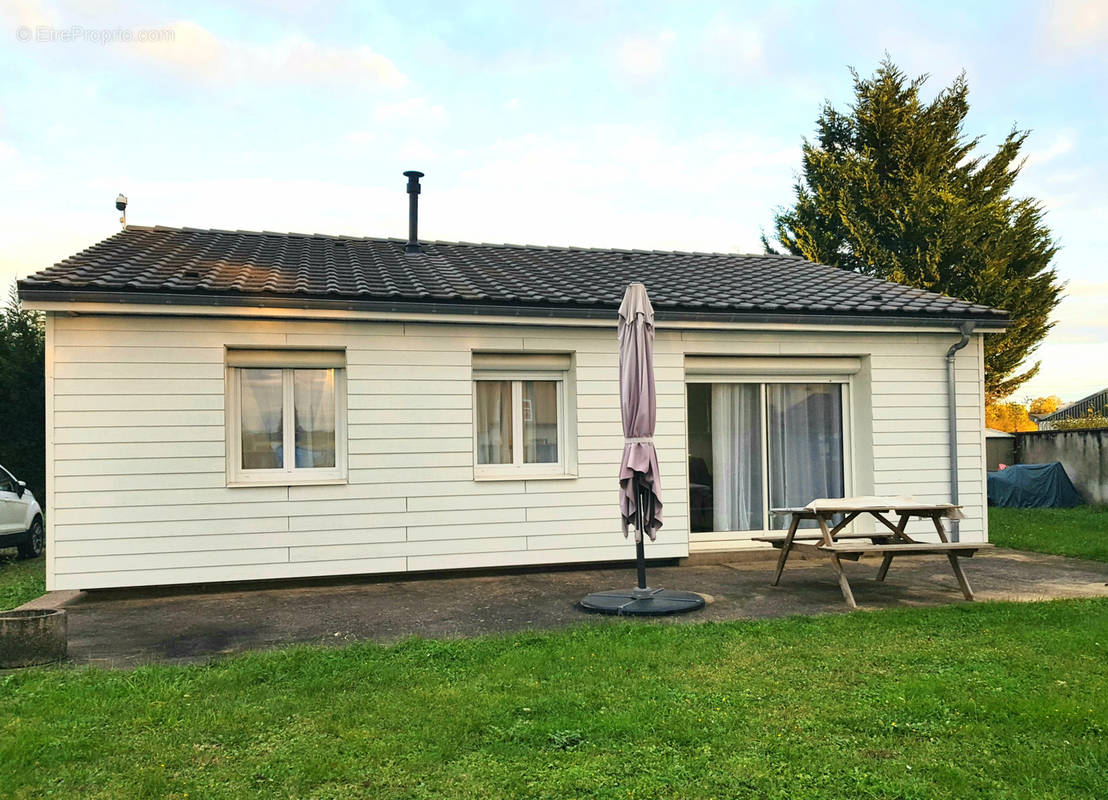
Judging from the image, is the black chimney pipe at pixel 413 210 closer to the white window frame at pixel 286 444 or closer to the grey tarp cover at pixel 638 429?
the white window frame at pixel 286 444

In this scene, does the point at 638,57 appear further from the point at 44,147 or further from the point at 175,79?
the point at 44,147

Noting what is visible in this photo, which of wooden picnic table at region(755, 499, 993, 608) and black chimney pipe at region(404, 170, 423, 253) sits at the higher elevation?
black chimney pipe at region(404, 170, 423, 253)

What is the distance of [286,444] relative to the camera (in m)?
8.86

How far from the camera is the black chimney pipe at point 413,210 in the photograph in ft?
40.2

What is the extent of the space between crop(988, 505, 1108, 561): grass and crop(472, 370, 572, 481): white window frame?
615cm

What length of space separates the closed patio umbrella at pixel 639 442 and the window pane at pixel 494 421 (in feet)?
9.44

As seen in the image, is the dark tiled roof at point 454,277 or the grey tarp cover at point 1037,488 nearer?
the dark tiled roof at point 454,277

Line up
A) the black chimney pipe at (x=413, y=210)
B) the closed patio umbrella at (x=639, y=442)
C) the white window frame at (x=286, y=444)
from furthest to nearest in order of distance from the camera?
the black chimney pipe at (x=413, y=210)
the white window frame at (x=286, y=444)
the closed patio umbrella at (x=639, y=442)

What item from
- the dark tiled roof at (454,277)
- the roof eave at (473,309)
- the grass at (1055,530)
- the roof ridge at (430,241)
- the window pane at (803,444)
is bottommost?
the grass at (1055,530)

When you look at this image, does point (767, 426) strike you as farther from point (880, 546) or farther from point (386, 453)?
point (386, 453)

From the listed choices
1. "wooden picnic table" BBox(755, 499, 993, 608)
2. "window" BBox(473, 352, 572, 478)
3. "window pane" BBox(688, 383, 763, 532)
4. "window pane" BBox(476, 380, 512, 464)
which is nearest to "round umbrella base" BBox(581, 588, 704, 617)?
"wooden picnic table" BBox(755, 499, 993, 608)

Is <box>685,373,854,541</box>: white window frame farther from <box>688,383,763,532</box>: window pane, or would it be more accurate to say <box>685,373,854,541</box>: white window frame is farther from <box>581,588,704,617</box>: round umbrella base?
<box>581,588,704,617</box>: round umbrella base

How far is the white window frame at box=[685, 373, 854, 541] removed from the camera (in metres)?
10.2

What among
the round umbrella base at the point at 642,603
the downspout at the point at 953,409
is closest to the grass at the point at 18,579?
the round umbrella base at the point at 642,603
